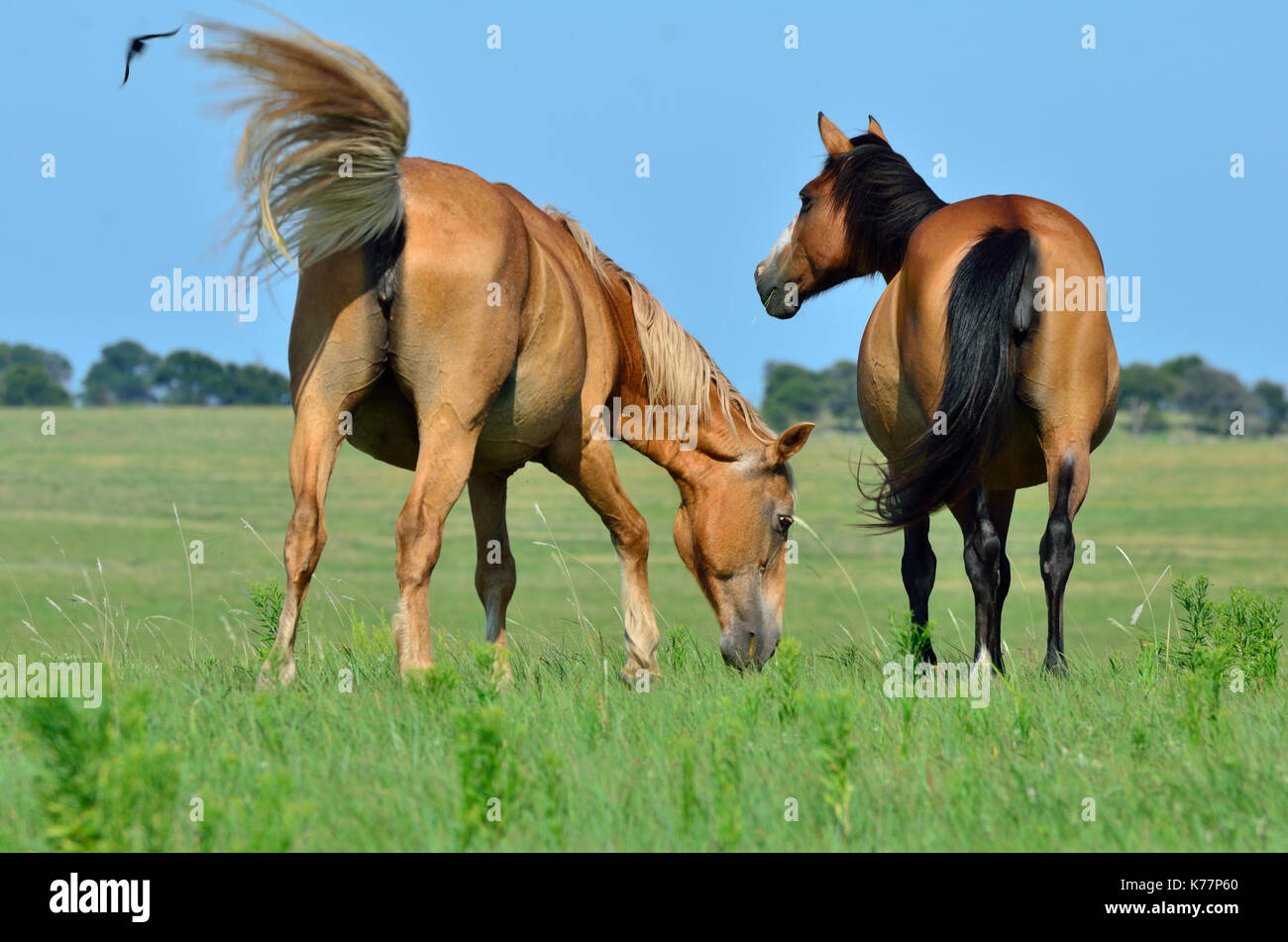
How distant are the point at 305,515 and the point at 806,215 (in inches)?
170

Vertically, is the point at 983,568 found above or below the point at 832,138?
below

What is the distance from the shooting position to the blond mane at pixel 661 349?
21.8ft

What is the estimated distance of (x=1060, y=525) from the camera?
19.7 feet

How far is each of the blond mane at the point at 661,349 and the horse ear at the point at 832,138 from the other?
192cm

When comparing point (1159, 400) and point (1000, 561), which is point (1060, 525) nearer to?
point (1000, 561)

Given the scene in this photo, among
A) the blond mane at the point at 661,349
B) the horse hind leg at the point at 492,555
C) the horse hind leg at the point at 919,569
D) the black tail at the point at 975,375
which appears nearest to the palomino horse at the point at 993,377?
the black tail at the point at 975,375

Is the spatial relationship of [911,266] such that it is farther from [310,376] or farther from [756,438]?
[310,376]

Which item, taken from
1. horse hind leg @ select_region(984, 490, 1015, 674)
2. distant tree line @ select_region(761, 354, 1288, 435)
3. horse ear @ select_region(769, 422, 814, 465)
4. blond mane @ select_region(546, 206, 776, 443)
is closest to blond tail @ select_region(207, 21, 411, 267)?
blond mane @ select_region(546, 206, 776, 443)

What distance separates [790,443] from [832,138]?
230 cm

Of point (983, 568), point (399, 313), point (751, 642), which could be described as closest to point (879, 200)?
point (983, 568)

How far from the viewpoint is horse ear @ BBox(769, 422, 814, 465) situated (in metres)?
6.73

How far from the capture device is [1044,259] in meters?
6.16

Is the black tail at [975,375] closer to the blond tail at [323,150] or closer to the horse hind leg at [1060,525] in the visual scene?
the horse hind leg at [1060,525]

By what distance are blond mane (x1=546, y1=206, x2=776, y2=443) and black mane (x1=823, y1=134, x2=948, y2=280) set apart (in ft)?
5.25
